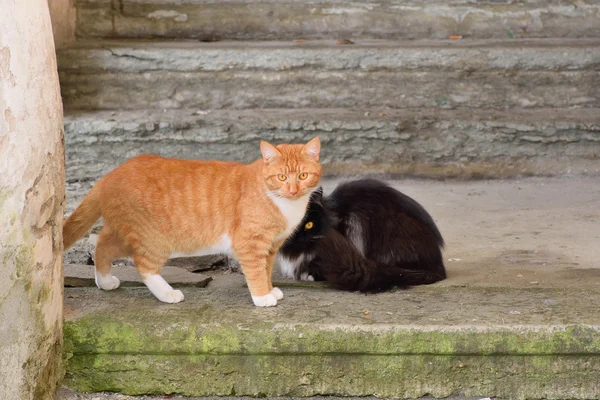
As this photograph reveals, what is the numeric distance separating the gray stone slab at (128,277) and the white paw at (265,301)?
1.29 ft

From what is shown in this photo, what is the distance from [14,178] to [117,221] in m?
0.68

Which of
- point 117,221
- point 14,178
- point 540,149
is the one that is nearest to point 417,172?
point 540,149

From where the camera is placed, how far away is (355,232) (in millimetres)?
3773

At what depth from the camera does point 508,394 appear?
2.88m

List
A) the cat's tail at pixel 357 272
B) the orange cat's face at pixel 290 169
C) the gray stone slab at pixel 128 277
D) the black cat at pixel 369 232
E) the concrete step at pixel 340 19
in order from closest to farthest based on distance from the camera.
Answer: the orange cat's face at pixel 290 169 < the cat's tail at pixel 357 272 < the gray stone slab at pixel 128 277 < the black cat at pixel 369 232 < the concrete step at pixel 340 19

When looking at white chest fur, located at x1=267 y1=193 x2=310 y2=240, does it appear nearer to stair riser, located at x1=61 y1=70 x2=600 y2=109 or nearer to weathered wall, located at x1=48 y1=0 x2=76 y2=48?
stair riser, located at x1=61 y1=70 x2=600 y2=109

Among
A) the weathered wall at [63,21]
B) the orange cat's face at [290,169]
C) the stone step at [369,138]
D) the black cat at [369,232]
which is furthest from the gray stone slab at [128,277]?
the weathered wall at [63,21]

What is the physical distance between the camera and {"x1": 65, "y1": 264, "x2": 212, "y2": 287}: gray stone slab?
3342mm

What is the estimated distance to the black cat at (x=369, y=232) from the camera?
360cm

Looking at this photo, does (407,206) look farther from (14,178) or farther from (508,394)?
(14,178)

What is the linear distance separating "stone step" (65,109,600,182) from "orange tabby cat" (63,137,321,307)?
7.72 ft

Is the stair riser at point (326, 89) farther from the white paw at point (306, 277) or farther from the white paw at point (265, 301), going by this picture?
the white paw at point (265, 301)

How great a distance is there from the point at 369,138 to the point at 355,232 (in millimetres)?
1890

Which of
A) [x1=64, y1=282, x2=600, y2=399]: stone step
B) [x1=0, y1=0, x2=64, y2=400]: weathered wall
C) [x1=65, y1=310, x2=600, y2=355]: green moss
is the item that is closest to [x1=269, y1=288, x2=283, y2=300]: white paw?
[x1=64, y1=282, x2=600, y2=399]: stone step
